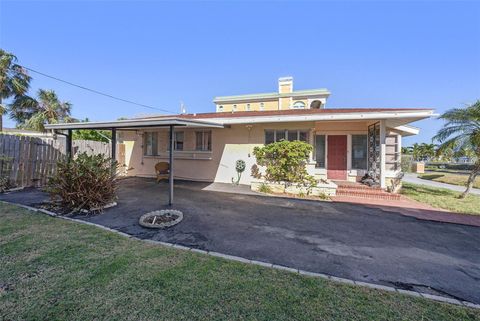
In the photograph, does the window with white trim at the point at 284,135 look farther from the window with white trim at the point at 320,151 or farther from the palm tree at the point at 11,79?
the palm tree at the point at 11,79

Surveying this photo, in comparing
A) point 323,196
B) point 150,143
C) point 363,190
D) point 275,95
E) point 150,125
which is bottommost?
point 323,196

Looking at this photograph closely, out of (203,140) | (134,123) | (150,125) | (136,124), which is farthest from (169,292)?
(203,140)

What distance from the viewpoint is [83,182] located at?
6.19m

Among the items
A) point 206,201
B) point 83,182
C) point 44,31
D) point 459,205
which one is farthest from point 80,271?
point 44,31

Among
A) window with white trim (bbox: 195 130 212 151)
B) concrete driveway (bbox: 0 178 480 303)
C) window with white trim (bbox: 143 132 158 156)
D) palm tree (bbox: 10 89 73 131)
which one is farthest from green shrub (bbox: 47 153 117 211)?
palm tree (bbox: 10 89 73 131)

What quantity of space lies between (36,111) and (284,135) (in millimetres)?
20686

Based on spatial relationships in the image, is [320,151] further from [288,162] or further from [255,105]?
[255,105]

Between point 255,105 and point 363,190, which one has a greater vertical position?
point 255,105

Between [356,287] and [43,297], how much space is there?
4107 mm

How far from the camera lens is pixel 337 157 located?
11.3m

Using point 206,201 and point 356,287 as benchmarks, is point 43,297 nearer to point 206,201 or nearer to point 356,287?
point 356,287

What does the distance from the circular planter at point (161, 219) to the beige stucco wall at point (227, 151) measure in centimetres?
580

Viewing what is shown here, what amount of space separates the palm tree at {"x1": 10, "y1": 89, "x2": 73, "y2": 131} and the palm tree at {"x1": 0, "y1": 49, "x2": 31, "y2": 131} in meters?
0.87

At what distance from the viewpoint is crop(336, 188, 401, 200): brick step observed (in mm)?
8789
